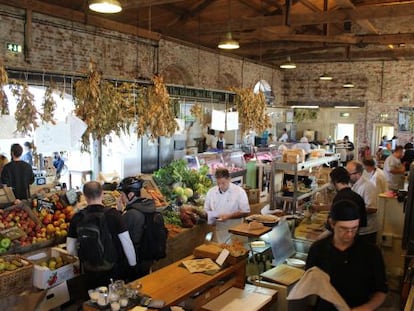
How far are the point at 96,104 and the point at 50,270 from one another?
2188mm

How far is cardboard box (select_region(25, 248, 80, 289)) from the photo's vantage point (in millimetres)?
4164

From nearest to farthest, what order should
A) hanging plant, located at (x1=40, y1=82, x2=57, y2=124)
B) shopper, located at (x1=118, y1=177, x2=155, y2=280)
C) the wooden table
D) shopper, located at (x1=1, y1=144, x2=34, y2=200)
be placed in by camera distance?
the wooden table → shopper, located at (x1=118, y1=177, x2=155, y2=280) → hanging plant, located at (x1=40, y1=82, x2=57, y2=124) → shopper, located at (x1=1, y1=144, x2=34, y2=200)

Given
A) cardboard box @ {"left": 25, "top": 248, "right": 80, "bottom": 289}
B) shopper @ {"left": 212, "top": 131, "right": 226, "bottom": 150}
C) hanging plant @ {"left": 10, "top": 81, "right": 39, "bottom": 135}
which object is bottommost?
cardboard box @ {"left": 25, "top": 248, "right": 80, "bottom": 289}

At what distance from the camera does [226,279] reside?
4.10m

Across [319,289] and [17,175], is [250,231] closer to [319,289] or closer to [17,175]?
[319,289]

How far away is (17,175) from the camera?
7391mm

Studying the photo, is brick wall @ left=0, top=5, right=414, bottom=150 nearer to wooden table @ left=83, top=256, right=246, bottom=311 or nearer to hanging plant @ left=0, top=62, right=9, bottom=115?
hanging plant @ left=0, top=62, right=9, bottom=115

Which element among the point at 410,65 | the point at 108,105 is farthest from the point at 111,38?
the point at 410,65

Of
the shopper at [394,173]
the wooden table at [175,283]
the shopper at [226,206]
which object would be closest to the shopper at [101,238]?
the wooden table at [175,283]

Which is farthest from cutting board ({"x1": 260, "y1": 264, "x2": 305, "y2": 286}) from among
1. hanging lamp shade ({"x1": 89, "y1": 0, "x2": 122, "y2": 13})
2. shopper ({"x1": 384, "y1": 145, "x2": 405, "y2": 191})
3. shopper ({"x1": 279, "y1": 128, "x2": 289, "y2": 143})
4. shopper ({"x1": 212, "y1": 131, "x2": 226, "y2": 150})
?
shopper ({"x1": 279, "y1": 128, "x2": 289, "y2": 143})

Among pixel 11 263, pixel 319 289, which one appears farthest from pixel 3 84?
pixel 319 289

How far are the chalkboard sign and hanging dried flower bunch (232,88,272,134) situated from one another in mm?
4600

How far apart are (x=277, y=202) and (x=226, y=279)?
14.5ft

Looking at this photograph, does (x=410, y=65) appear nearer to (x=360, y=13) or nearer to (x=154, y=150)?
(x=360, y=13)
